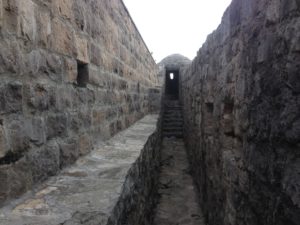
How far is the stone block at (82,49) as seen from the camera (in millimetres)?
2569

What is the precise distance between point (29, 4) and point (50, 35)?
1.00 feet

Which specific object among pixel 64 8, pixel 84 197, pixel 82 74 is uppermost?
pixel 64 8

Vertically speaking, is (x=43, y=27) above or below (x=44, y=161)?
above

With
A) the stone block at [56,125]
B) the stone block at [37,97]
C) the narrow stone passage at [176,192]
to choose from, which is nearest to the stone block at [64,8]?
the stone block at [37,97]

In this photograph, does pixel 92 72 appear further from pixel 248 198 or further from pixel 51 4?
pixel 248 198

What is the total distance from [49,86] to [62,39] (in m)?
0.40

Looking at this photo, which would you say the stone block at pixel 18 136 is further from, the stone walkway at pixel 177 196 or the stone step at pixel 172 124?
the stone step at pixel 172 124

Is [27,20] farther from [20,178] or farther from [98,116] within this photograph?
[98,116]

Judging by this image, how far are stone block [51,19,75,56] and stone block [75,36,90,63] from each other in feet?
0.40

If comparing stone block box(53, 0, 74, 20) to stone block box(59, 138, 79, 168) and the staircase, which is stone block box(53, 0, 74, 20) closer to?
stone block box(59, 138, 79, 168)

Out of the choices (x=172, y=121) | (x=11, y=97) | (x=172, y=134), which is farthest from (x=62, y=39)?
(x=172, y=121)

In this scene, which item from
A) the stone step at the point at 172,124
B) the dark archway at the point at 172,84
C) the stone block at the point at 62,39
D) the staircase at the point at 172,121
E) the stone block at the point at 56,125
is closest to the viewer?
the stone block at the point at 56,125

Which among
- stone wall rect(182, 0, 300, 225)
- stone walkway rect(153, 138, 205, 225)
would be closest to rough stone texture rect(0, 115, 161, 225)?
stone wall rect(182, 0, 300, 225)

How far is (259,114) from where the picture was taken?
176cm
